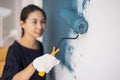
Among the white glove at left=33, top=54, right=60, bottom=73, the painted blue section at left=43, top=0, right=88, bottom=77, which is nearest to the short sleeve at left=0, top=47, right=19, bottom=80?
the white glove at left=33, top=54, right=60, bottom=73

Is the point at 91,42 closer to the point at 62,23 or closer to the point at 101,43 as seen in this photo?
the point at 101,43

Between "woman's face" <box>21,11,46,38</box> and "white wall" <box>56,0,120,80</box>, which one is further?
"woman's face" <box>21,11,46,38</box>

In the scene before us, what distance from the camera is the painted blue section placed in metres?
0.87

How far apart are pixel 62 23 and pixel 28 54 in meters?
0.23

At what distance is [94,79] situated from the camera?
870mm

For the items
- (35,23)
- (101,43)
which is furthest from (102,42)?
(35,23)

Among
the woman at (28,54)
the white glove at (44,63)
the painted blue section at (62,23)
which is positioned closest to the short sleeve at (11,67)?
the woman at (28,54)

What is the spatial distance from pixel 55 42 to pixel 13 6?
1.98ft

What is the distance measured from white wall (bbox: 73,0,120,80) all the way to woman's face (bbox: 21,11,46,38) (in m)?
0.24

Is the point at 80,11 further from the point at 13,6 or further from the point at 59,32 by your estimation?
the point at 13,6

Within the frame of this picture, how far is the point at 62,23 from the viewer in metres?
1.11

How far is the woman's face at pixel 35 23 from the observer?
104 centimetres

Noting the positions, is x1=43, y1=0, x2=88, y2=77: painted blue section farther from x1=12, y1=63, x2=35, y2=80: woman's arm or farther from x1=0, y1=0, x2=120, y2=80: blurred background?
x1=12, y1=63, x2=35, y2=80: woman's arm

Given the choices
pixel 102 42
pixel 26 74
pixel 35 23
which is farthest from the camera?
pixel 35 23
